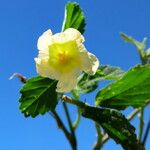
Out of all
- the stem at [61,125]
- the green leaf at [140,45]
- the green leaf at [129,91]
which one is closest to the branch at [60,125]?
the stem at [61,125]

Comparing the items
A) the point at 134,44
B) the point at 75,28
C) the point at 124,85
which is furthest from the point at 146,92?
the point at 134,44

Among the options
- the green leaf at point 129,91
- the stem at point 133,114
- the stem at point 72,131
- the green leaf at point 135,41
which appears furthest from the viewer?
the green leaf at point 135,41

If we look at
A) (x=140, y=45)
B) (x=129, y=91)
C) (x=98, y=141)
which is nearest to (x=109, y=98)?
(x=129, y=91)

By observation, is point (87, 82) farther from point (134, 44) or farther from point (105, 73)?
point (134, 44)

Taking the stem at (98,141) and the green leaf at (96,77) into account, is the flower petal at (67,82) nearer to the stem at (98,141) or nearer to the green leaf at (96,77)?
the green leaf at (96,77)

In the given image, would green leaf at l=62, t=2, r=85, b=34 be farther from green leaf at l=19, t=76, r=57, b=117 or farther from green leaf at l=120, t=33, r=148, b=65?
green leaf at l=120, t=33, r=148, b=65

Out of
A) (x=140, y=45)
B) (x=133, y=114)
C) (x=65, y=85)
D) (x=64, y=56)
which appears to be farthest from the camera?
(x=140, y=45)

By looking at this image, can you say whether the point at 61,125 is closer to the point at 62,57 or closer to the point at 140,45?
the point at 62,57
